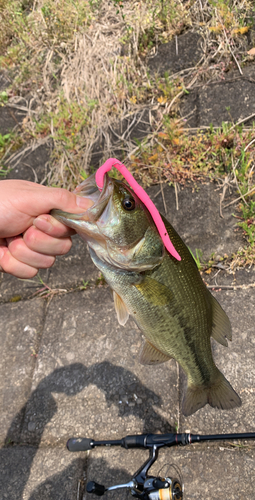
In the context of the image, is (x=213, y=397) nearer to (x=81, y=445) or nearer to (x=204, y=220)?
(x=81, y=445)

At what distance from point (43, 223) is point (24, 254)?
0.38 meters

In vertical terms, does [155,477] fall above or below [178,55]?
below

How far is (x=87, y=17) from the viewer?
436 centimetres

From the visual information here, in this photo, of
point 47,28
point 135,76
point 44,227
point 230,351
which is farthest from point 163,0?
point 230,351

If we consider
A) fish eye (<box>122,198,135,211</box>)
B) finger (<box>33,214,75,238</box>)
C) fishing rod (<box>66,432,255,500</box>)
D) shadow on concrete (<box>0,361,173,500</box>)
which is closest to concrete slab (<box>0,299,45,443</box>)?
shadow on concrete (<box>0,361,173,500</box>)

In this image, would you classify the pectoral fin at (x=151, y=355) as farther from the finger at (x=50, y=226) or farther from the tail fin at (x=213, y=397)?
the finger at (x=50, y=226)

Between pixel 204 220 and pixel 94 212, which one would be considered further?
pixel 204 220

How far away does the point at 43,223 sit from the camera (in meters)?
1.63

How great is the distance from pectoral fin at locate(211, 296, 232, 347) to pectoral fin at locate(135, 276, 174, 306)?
276mm

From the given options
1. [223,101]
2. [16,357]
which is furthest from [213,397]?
[223,101]

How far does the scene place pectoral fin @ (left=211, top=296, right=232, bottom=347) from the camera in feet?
5.31

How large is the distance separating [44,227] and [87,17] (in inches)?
156

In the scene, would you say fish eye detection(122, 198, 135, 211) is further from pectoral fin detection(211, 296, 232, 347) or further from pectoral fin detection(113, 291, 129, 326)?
pectoral fin detection(211, 296, 232, 347)

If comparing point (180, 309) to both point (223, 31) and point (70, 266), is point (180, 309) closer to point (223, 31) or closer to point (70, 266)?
point (70, 266)
